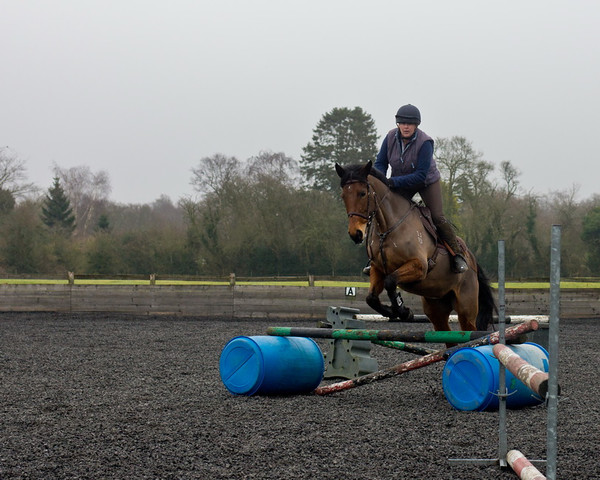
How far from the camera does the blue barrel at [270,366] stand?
6070 millimetres

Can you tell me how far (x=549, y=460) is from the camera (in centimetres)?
266

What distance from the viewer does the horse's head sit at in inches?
234

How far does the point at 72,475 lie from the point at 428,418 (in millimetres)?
2630

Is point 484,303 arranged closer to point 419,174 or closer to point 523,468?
point 419,174

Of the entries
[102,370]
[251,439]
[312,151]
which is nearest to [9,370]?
[102,370]

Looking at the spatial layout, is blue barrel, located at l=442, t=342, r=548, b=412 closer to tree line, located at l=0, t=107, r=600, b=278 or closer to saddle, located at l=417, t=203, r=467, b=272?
saddle, located at l=417, t=203, r=467, b=272

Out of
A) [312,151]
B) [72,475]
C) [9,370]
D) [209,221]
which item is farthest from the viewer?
[312,151]

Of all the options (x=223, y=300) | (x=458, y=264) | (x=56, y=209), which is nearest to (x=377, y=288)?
(x=458, y=264)

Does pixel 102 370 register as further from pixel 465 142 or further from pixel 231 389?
pixel 465 142

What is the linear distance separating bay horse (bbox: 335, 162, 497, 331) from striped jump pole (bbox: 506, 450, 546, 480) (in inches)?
105

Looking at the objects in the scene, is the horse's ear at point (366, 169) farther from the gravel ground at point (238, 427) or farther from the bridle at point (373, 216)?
the gravel ground at point (238, 427)

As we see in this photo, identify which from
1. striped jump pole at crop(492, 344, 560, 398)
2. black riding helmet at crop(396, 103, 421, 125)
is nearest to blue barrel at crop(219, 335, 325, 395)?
black riding helmet at crop(396, 103, 421, 125)

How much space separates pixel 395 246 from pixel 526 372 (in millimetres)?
3330

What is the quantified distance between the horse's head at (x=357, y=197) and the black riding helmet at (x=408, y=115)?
2.24 ft
